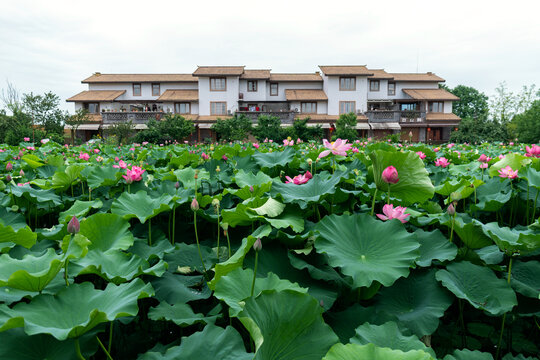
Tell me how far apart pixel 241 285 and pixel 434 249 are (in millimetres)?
724

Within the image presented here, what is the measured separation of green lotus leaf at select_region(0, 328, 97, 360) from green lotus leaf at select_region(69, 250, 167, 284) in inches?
8.8

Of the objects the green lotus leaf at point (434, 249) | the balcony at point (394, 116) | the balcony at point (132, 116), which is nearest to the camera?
the green lotus leaf at point (434, 249)

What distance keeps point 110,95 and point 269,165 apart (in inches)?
1193

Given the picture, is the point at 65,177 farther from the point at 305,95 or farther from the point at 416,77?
the point at 416,77

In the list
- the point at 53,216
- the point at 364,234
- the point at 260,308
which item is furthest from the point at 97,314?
the point at 53,216

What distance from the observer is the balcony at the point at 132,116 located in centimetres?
2592

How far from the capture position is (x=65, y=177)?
6.89ft

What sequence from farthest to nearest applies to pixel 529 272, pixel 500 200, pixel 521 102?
pixel 521 102 → pixel 500 200 → pixel 529 272

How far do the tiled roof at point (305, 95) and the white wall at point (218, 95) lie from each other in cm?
427

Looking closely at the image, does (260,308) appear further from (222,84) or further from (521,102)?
(521,102)

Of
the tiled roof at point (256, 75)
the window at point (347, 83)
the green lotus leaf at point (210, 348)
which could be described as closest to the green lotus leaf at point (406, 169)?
the green lotus leaf at point (210, 348)

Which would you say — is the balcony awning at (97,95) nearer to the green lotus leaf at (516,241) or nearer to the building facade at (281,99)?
the building facade at (281,99)

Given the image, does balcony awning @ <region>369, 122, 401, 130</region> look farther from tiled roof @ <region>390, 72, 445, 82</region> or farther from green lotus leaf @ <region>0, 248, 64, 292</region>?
green lotus leaf @ <region>0, 248, 64, 292</region>

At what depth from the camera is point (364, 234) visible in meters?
1.20
